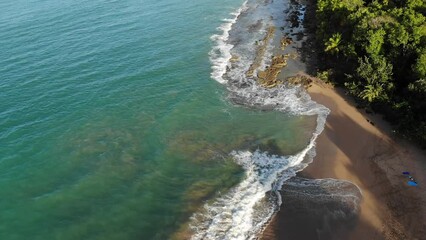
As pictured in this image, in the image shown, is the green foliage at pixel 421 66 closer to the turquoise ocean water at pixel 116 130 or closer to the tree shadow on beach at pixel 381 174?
the tree shadow on beach at pixel 381 174

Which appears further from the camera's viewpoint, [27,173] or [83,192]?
[27,173]

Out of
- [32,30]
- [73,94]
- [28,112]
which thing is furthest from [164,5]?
[28,112]

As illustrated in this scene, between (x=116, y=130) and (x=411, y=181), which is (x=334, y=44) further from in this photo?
(x=116, y=130)

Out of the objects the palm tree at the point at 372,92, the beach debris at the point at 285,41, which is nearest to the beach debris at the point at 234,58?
the beach debris at the point at 285,41

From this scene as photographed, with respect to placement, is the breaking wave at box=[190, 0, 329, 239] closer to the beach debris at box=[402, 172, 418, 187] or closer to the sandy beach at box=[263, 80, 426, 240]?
the sandy beach at box=[263, 80, 426, 240]

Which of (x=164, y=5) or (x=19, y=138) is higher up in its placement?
(x=164, y=5)

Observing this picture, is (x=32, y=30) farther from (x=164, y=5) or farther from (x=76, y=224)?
(x=76, y=224)
